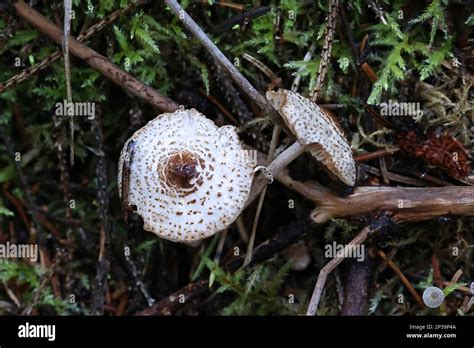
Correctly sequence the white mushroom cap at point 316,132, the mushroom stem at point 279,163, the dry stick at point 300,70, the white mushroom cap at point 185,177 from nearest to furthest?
the white mushroom cap at point 316,132 → the white mushroom cap at point 185,177 → the mushroom stem at point 279,163 → the dry stick at point 300,70

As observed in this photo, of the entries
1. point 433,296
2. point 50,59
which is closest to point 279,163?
point 433,296

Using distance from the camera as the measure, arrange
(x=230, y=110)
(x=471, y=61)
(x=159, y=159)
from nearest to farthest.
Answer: (x=159, y=159)
(x=471, y=61)
(x=230, y=110)

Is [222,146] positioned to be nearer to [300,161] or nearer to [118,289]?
[300,161]

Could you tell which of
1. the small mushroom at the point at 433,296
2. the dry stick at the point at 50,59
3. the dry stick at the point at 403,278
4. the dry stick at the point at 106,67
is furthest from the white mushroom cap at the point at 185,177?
the small mushroom at the point at 433,296

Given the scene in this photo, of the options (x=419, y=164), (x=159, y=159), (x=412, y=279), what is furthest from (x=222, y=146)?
(x=412, y=279)

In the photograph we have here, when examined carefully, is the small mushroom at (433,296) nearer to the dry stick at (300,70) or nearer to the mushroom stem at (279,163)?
the mushroom stem at (279,163)

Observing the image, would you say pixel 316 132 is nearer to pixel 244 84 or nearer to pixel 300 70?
pixel 244 84

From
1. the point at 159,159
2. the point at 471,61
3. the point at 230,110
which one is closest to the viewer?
the point at 159,159

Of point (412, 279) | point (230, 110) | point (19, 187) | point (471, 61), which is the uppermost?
point (471, 61)
